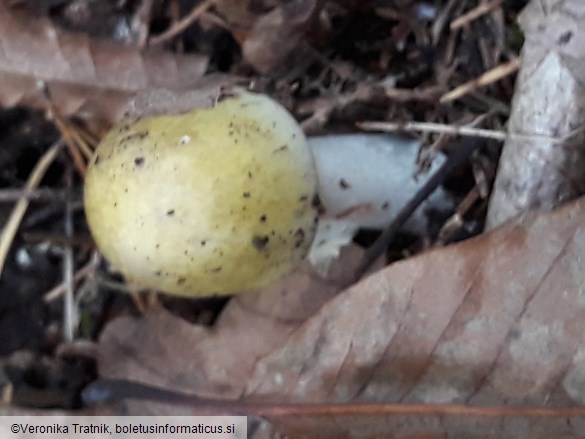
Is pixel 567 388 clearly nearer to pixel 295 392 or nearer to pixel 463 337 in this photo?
pixel 463 337

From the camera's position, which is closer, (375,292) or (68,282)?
(375,292)

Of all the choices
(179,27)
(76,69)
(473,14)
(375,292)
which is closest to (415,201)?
(375,292)

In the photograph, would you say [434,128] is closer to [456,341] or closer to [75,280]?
[456,341]

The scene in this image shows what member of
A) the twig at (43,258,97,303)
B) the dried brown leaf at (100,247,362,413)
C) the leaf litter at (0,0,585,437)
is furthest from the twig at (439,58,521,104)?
the twig at (43,258,97,303)

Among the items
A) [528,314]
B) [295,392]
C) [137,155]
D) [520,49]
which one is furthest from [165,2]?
[528,314]

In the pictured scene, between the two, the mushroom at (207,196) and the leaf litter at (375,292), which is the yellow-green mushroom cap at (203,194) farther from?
the leaf litter at (375,292)

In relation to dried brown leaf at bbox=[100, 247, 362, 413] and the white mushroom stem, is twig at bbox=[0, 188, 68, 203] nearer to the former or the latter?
dried brown leaf at bbox=[100, 247, 362, 413]
